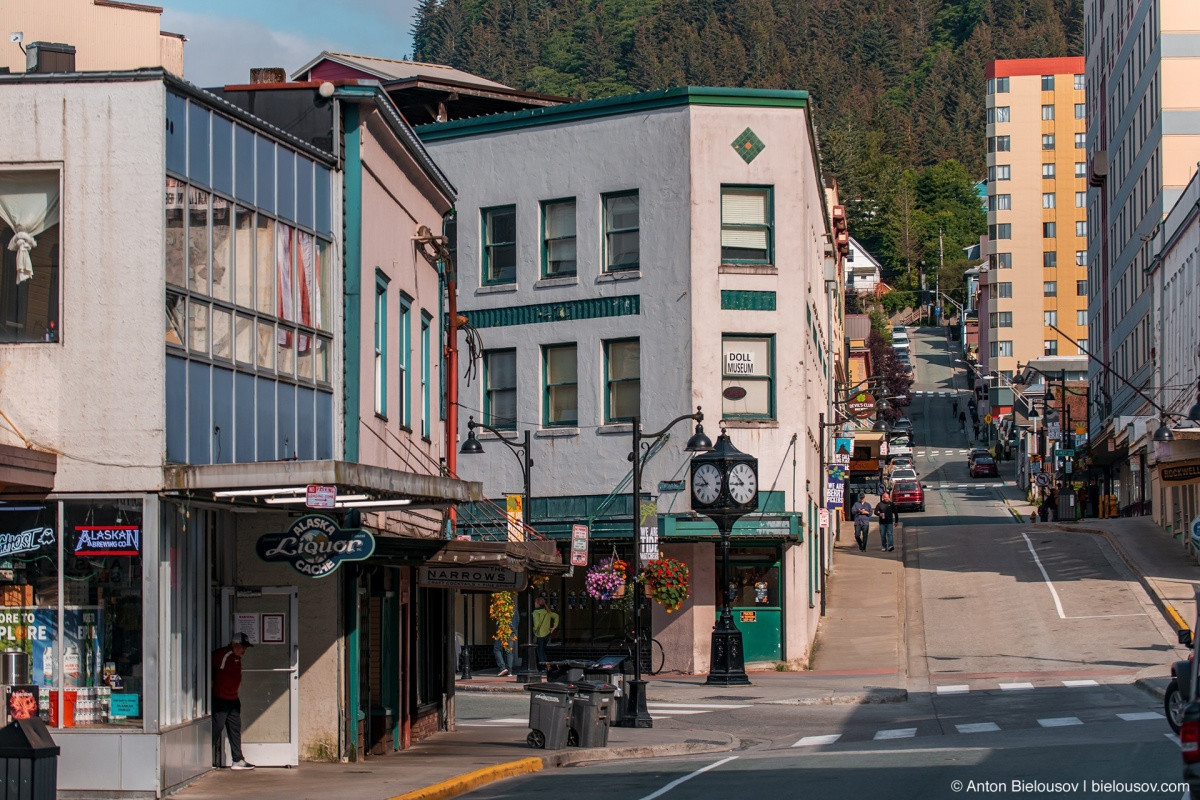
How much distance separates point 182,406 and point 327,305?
3.77 metres

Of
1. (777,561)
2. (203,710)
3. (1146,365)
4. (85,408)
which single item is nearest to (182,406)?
(85,408)

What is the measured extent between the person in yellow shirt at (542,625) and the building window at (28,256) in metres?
21.1

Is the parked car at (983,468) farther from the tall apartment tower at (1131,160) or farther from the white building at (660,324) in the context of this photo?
the white building at (660,324)

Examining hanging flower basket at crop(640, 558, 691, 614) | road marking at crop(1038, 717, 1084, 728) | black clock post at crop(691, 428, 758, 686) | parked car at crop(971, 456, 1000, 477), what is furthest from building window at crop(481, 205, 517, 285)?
parked car at crop(971, 456, 1000, 477)

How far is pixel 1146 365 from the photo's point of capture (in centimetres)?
6594

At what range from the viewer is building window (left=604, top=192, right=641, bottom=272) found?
37938mm

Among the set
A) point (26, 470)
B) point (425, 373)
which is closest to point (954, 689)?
point (425, 373)

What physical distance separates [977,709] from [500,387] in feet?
53.7

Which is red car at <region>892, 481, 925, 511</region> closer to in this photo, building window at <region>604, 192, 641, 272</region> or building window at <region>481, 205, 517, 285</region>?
building window at <region>481, 205, 517, 285</region>

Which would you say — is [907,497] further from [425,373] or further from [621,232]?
[425,373]

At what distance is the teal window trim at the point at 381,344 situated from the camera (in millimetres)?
21266

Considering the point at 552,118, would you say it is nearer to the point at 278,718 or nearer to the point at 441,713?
the point at 441,713

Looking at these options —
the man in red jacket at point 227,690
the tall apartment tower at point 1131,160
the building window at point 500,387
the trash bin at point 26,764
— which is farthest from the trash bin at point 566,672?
the tall apartment tower at point 1131,160

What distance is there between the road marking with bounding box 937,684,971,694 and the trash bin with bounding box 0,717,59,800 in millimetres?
20198
